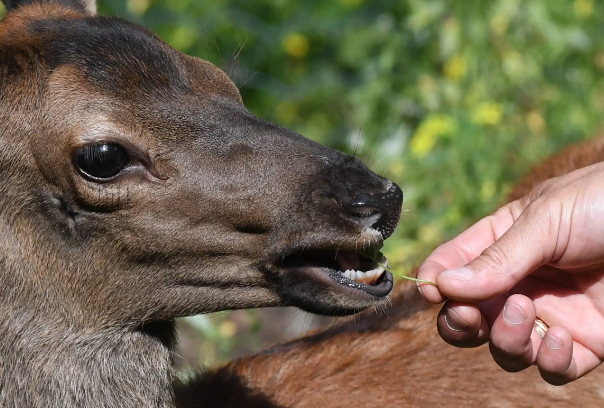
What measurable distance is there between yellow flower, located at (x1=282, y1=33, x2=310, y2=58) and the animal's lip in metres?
5.58

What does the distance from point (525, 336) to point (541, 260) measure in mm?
277

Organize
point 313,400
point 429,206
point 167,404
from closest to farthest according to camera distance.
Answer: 1. point 167,404
2. point 313,400
3. point 429,206

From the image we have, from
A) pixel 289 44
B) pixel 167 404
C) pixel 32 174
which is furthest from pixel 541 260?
pixel 289 44

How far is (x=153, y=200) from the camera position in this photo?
10.7 ft

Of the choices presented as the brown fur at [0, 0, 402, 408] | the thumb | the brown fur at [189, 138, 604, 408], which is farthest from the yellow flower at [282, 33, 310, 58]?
the thumb

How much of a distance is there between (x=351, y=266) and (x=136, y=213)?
823mm

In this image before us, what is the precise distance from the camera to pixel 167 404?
3514mm

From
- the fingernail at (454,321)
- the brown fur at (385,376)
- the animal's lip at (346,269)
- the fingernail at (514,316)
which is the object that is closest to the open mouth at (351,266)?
the animal's lip at (346,269)

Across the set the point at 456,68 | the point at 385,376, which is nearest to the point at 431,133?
the point at 456,68

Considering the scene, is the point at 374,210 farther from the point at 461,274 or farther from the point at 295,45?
the point at 295,45

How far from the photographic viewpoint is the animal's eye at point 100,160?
10.5 feet

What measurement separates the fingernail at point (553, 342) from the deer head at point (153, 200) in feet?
1.95

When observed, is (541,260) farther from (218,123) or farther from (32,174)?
(32,174)

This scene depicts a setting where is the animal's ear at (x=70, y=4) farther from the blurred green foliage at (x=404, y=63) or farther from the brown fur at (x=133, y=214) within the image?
the blurred green foliage at (x=404, y=63)
